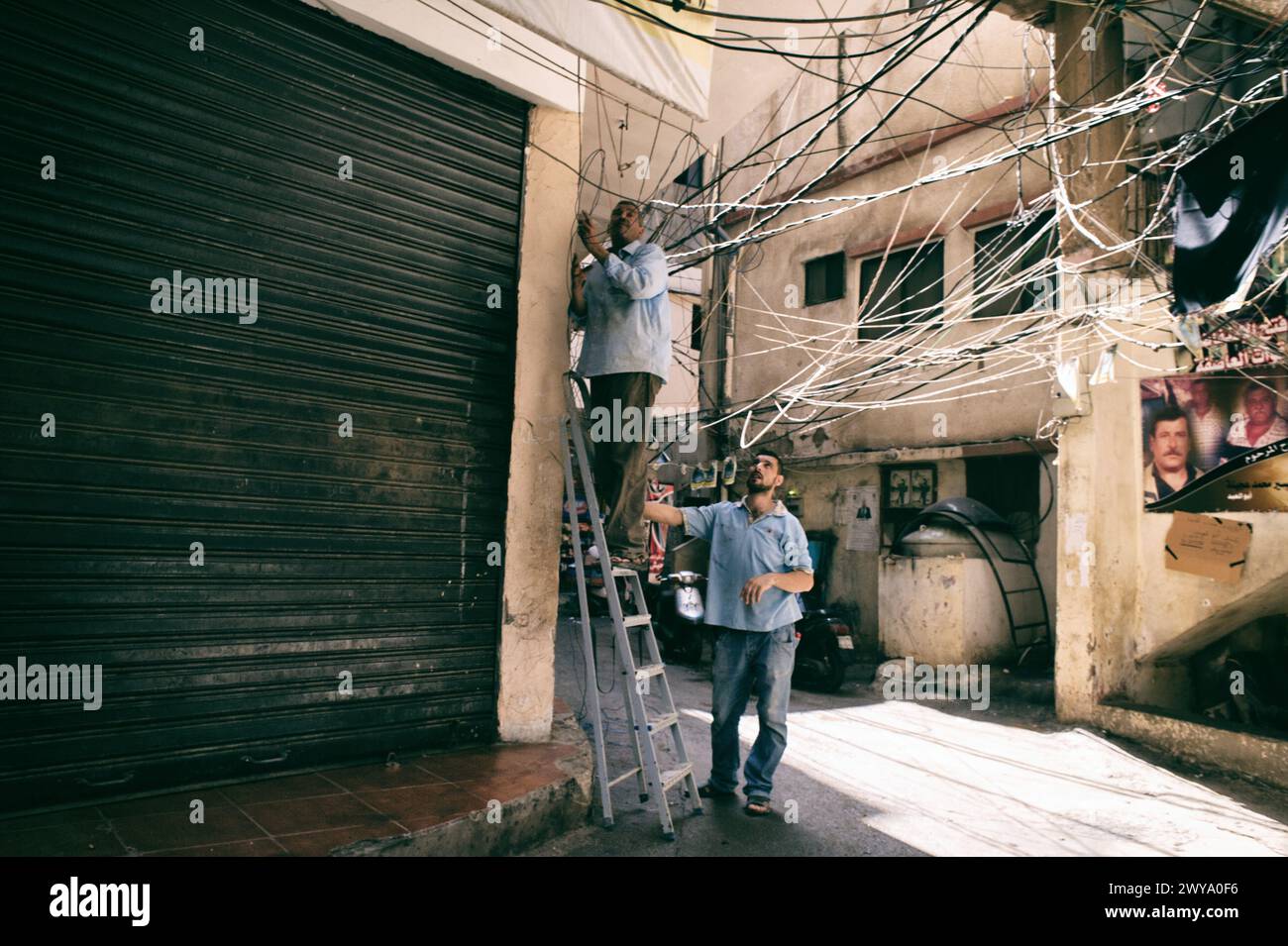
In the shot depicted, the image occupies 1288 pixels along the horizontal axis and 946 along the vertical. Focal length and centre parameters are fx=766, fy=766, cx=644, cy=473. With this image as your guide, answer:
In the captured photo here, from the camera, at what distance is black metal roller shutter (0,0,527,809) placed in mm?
3369

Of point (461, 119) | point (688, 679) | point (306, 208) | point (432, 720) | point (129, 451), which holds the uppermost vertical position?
point (461, 119)

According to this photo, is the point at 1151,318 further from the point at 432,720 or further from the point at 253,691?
the point at 253,691

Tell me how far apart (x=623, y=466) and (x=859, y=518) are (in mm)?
9308

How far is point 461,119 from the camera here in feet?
15.8

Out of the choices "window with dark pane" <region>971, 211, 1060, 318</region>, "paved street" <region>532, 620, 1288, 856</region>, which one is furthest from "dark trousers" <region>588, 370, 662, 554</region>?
"window with dark pane" <region>971, 211, 1060, 318</region>

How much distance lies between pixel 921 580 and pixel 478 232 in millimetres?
8040

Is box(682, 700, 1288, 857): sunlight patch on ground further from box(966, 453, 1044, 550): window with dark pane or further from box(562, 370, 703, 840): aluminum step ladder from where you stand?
box(966, 453, 1044, 550): window with dark pane

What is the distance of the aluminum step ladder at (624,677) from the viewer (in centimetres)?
419

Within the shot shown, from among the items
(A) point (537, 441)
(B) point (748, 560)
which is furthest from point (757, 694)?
(A) point (537, 441)

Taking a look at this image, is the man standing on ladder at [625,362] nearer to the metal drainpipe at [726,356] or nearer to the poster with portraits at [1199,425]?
the poster with portraits at [1199,425]

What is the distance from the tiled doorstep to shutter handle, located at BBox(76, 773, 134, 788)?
9 centimetres

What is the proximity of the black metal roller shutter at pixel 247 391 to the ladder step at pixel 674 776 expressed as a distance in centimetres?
122

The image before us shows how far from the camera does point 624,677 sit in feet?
14.4

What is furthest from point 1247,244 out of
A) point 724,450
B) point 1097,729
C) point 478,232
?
point 724,450
